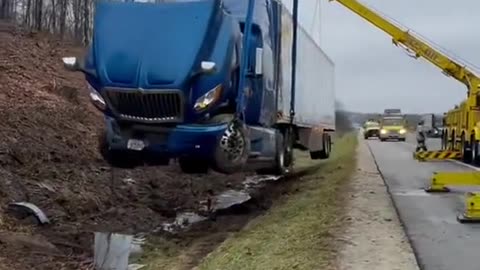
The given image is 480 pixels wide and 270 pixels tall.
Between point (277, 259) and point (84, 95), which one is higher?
point (84, 95)

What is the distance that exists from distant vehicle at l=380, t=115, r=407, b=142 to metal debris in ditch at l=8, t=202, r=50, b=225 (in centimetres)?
4889

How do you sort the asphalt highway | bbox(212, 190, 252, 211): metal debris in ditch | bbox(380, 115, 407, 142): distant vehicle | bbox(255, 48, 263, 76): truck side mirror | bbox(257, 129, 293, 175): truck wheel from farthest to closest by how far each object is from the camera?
bbox(380, 115, 407, 142): distant vehicle < bbox(212, 190, 252, 211): metal debris in ditch < bbox(257, 129, 293, 175): truck wheel < bbox(255, 48, 263, 76): truck side mirror < the asphalt highway

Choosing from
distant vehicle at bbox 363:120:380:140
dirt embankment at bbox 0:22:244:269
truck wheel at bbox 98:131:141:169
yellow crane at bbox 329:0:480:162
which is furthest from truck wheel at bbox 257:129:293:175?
distant vehicle at bbox 363:120:380:140

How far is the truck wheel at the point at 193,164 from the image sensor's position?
11928 mm

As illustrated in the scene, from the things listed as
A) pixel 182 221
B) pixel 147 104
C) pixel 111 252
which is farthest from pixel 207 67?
pixel 182 221

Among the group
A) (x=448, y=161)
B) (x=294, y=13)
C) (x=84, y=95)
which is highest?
(x=294, y=13)

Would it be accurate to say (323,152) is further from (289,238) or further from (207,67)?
(289,238)

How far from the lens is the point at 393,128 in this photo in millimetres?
60312

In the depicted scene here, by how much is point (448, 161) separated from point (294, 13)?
15552 millimetres

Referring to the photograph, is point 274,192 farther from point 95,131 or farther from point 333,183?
point 95,131

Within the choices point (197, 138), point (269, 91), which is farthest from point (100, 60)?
point (269, 91)

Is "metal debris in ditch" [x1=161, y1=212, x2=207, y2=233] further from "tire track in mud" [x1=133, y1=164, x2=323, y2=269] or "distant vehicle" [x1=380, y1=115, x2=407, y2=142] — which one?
"distant vehicle" [x1=380, y1=115, x2=407, y2=142]

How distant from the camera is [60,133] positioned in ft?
63.2

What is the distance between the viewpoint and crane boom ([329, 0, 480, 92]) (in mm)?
34281
